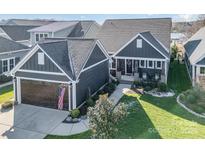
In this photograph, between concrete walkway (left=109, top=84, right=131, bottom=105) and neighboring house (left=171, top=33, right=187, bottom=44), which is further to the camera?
neighboring house (left=171, top=33, right=187, bottom=44)

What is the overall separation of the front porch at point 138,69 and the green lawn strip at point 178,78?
0.78 meters

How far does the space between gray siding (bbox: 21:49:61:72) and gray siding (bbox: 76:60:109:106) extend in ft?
4.75

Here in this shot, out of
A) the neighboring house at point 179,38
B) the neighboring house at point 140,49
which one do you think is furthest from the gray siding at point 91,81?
the neighboring house at point 179,38

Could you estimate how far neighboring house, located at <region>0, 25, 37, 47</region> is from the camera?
24.7 m

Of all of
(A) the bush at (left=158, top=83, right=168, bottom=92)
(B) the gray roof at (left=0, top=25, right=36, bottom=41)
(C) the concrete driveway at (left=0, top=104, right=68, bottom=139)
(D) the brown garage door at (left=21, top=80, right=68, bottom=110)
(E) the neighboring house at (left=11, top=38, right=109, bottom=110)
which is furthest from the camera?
(B) the gray roof at (left=0, top=25, right=36, bottom=41)

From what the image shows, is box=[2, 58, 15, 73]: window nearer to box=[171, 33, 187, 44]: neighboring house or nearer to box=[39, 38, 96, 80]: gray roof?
box=[39, 38, 96, 80]: gray roof

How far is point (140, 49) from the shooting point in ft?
59.2

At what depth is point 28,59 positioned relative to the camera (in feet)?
43.1

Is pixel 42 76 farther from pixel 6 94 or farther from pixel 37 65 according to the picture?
pixel 6 94

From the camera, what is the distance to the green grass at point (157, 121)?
34.0 ft

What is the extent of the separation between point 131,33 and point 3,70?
936cm

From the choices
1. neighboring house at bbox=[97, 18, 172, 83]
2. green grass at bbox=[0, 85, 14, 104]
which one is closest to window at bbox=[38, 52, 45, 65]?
green grass at bbox=[0, 85, 14, 104]

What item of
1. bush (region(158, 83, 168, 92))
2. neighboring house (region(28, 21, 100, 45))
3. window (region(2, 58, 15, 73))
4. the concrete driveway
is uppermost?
neighboring house (region(28, 21, 100, 45))

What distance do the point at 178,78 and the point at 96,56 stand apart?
589 centimetres
